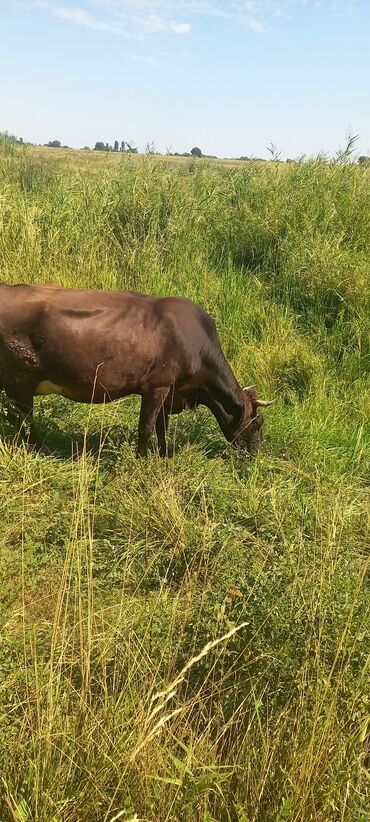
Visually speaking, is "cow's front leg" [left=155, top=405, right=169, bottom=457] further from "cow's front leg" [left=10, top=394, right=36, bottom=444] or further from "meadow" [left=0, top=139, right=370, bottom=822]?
"cow's front leg" [left=10, top=394, right=36, bottom=444]

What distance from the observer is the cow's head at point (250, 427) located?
537cm

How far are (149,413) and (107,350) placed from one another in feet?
2.13

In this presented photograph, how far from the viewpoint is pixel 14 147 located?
43.0 ft

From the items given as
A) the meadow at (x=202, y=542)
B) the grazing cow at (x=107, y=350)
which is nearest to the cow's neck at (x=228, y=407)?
the grazing cow at (x=107, y=350)

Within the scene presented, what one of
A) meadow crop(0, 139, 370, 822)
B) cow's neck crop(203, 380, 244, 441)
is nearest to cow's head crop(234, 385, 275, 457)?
cow's neck crop(203, 380, 244, 441)

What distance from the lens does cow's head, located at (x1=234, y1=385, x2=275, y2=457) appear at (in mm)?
5371

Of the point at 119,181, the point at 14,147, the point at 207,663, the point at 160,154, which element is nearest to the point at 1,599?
the point at 207,663

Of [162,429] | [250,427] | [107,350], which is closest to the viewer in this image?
[107,350]

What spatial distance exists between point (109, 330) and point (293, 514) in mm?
1960

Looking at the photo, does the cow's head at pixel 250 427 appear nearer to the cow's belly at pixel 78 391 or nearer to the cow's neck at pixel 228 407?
the cow's neck at pixel 228 407

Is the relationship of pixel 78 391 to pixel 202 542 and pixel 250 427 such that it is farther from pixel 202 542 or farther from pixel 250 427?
pixel 202 542

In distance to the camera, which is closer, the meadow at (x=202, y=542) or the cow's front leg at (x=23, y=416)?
the meadow at (x=202, y=542)

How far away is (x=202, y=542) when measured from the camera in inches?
139

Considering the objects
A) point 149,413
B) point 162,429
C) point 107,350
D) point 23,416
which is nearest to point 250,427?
point 162,429
